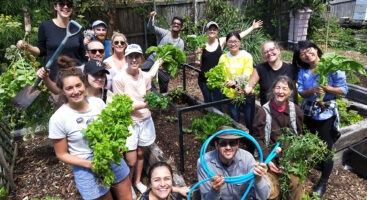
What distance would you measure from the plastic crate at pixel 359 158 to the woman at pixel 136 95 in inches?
132

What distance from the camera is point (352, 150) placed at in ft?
13.8

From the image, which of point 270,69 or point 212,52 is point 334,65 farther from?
point 212,52

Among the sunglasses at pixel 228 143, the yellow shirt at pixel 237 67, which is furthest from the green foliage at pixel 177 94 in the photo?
the sunglasses at pixel 228 143

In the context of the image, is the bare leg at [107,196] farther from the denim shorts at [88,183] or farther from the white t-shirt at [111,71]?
the white t-shirt at [111,71]

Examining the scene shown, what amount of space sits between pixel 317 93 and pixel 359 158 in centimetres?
168

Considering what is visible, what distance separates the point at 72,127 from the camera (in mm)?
2408

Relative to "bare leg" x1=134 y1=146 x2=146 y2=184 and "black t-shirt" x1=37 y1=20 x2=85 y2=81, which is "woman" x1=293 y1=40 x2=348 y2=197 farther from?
"black t-shirt" x1=37 y1=20 x2=85 y2=81

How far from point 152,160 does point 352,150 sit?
3322mm

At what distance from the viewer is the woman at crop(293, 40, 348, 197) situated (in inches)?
127

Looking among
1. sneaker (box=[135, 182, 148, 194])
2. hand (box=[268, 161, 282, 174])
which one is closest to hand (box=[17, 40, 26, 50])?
sneaker (box=[135, 182, 148, 194])

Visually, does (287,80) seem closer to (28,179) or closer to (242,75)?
(242,75)

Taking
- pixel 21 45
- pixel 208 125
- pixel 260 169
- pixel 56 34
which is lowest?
pixel 208 125

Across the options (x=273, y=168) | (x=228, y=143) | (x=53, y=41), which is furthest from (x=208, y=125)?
(x=53, y=41)

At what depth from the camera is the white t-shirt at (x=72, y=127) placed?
7.73 feet
